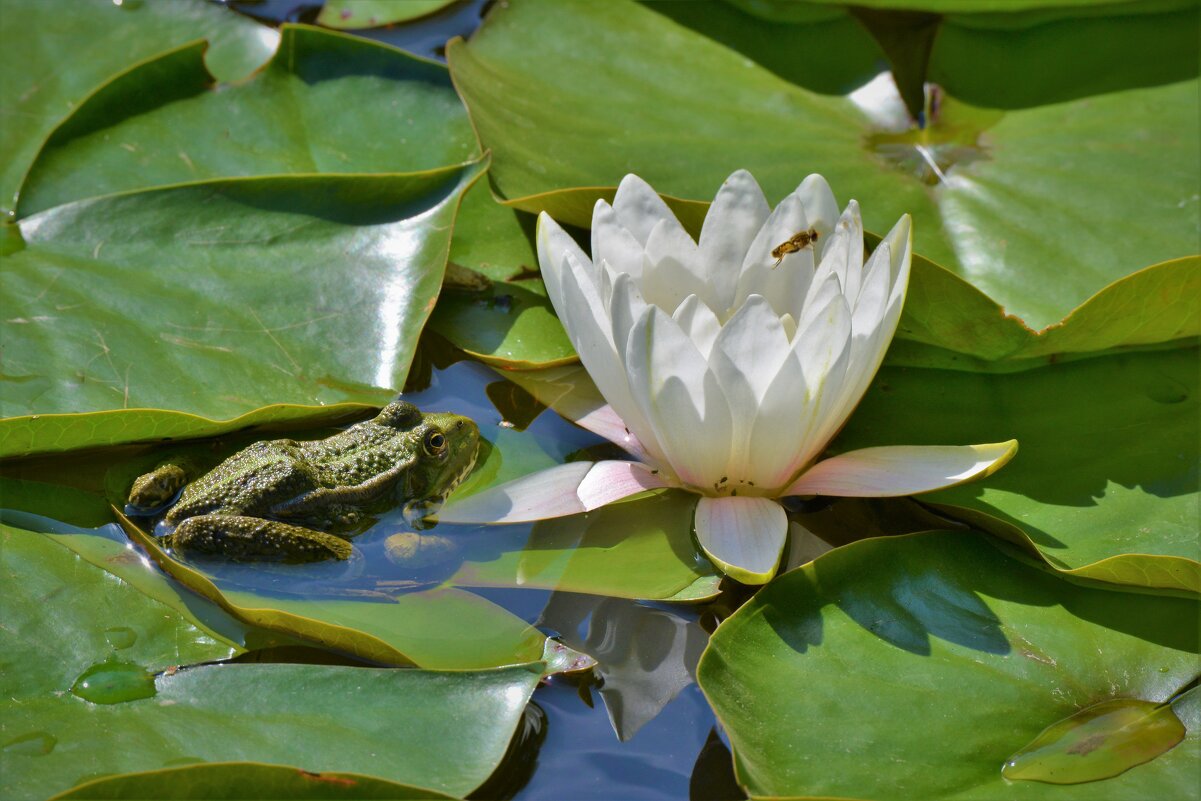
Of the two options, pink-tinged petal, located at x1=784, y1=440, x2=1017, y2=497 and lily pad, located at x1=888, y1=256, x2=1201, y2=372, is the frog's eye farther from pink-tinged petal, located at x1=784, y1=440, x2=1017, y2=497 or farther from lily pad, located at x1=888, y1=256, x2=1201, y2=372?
lily pad, located at x1=888, y1=256, x2=1201, y2=372

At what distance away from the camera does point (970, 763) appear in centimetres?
179

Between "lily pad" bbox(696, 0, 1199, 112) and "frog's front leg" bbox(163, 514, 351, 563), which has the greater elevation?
"lily pad" bbox(696, 0, 1199, 112)

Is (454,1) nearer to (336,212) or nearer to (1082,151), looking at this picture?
(336,212)

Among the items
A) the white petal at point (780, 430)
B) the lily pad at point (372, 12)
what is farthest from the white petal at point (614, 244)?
the lily pad at point (372, 12)

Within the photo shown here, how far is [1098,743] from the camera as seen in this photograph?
1.80 m

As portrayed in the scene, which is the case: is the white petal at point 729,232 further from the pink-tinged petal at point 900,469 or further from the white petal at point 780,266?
the pink-tinged petal at point 900,469

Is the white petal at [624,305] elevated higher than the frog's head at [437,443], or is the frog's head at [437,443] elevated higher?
the white petal at [624,305]

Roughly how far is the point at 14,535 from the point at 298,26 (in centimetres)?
178

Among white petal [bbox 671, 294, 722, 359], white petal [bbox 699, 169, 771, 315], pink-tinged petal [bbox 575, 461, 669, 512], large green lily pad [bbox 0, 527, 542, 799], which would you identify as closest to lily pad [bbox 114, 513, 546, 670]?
Result: large green lily pad [bbox 0, 527, 542, 799]

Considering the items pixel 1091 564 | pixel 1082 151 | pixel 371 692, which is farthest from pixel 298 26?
pixel 1091 564

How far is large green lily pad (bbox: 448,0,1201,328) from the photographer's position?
262 cm

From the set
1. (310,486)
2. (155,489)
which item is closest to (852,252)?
(310,486)

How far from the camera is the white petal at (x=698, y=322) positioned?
204 cm

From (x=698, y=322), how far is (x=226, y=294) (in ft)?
4.21
